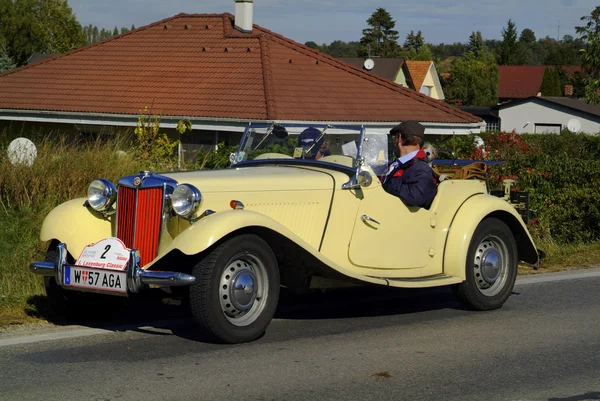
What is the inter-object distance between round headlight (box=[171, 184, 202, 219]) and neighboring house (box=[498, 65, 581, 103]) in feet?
292

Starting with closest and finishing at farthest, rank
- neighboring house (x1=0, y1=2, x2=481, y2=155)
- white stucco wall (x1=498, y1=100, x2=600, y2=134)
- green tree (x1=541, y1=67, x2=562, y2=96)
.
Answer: neighboring house (x1=0, y1=2, x2=481, y2=155), white stucco wall (x1=498, y1=100, x2=600, y2=134), green tree (x1=541, y1=67, x2=562, y2=96)

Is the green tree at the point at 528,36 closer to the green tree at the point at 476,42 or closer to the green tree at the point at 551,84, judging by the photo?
the green tree at the point at 476,42

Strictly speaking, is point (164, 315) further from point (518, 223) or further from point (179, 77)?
point (179, 77)

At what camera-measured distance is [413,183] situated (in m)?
8.02

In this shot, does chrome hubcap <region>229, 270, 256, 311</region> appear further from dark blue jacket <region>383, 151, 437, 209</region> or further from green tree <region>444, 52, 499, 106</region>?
green tree <region>444, 52, 499, 106</region>

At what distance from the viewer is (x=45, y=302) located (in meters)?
8.18

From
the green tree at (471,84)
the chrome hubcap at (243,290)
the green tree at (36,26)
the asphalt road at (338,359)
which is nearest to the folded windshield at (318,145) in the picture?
the asphalt road at (338,359)

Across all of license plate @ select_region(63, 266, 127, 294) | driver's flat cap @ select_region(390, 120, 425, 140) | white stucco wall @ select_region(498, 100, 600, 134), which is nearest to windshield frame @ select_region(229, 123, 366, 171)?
driver's flat cap @ select_region(390, 120, 425, 140)

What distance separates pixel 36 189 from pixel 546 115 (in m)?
54.1

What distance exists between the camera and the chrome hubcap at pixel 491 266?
334 inches

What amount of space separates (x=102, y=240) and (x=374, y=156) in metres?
2.64

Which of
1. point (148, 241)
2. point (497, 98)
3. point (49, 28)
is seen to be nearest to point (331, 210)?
point (148, 241)

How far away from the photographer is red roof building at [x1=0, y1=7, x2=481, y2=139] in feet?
74.1

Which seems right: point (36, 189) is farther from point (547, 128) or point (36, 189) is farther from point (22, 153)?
point (547, 128)
